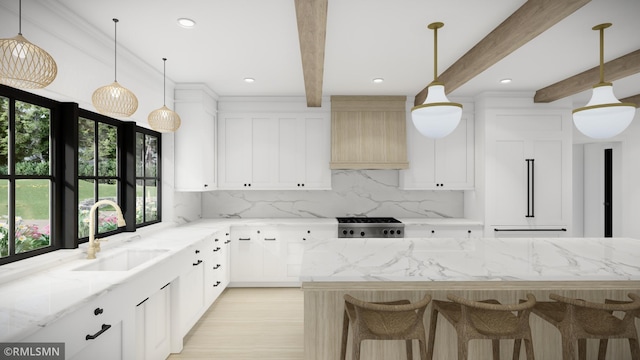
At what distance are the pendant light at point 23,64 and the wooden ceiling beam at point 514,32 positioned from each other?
2.82 metres

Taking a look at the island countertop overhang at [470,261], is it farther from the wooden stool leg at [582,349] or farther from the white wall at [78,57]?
the white wall at [78,57]

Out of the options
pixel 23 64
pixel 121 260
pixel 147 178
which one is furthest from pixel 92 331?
pixel 147 178

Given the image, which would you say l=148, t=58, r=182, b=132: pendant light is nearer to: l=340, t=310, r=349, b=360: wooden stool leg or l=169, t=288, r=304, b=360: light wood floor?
l=169, t=288, r=304, b=360: light wood floor

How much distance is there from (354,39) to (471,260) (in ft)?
6.47

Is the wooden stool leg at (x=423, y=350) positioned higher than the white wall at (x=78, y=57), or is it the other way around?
the white wall at (x=78, y=57)

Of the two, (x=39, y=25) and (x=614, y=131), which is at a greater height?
(x=39, y=25)

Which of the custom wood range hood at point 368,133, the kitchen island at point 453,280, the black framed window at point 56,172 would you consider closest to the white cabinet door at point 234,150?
the custom wood range hood at point 368,133

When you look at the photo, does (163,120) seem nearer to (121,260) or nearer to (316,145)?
(121,260)

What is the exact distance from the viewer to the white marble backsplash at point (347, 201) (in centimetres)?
518

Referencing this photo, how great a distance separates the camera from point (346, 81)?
409 centimetres

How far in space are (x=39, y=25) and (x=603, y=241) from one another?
4.61 meters

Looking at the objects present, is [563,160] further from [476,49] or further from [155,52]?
[155,52]

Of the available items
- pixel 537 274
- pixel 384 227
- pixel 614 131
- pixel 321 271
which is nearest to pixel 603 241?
pixel 614 131

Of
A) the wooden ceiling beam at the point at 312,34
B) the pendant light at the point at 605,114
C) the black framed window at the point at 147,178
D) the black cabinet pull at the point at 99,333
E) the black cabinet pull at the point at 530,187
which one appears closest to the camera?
the black cabinet pull at the point at 99,333
